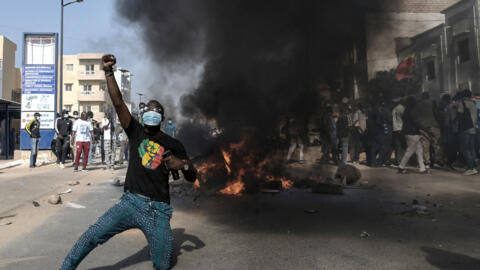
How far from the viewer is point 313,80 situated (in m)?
7.24

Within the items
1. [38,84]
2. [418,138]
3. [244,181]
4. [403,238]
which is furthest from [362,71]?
[38,84]

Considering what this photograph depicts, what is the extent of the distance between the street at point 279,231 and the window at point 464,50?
4719mm

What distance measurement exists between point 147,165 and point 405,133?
7.32 metres

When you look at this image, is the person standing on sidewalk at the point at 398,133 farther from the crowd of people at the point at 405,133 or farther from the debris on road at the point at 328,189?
the debris on road at the point at 328,189

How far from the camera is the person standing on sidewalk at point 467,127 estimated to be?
299 inches

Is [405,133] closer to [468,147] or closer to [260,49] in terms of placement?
[468,147]

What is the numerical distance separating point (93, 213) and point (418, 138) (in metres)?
6.98

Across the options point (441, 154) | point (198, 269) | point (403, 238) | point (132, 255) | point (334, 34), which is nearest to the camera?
point (198, 269)

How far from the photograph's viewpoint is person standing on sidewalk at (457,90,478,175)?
7588 mm

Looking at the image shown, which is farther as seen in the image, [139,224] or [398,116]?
[398,116]

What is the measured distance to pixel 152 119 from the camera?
8.88ft

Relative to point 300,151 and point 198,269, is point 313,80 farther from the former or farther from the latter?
point 198,269

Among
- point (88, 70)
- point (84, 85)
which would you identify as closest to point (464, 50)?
point (88, 70)

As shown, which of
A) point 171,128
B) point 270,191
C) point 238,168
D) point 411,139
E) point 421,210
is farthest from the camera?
point 171,128
